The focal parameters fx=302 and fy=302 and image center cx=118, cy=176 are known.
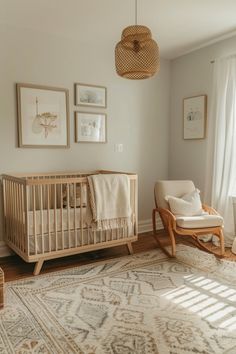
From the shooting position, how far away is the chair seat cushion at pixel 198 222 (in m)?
3.03

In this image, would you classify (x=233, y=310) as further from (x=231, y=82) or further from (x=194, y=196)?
(x=231, y=82)

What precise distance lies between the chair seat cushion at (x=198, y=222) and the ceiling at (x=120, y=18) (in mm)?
2009

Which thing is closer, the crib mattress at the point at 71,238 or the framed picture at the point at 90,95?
the crib mattress at the point at 71,238

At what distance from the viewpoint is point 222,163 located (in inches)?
139

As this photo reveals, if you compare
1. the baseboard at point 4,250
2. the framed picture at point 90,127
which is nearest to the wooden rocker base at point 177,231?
the framed picture at point 90,127

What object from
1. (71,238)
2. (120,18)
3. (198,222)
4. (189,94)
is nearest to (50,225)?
(71,238)

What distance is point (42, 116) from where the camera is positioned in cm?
341

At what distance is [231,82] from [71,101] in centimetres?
187

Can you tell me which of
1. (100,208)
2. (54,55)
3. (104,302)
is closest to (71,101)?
(54,55)

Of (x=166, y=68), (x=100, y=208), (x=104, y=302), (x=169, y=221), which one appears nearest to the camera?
(x=104, y=302)

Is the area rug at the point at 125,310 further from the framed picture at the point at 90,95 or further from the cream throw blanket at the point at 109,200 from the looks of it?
the framed picture at the point at 90,95

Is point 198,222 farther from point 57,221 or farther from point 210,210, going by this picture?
point 57,221

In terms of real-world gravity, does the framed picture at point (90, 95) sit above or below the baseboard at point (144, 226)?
above

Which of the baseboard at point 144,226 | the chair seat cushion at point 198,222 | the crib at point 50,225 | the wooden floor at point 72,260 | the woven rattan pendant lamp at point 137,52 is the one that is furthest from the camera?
the baseboard at point 144,226
